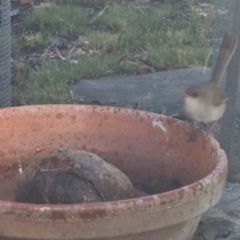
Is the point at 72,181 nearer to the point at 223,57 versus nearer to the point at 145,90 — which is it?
the point at 223,57

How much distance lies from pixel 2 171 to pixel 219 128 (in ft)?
4.83

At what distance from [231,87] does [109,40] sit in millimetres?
2012

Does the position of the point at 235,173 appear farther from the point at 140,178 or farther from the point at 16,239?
the point at 16,239

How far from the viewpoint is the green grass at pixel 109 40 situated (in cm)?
505

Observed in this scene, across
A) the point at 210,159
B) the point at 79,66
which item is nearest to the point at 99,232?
the point at 210,159

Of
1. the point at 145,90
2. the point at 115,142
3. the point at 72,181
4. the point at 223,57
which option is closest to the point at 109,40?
the point at 145,90

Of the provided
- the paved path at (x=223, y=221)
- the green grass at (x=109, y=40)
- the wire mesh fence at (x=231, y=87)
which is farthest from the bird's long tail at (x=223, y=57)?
the green grass at (x=109, y=40)

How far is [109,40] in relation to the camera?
18.8 ft

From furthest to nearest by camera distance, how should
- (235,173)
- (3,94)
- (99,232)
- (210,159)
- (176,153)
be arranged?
(3,94), (235,173), (176,153), (210,159), (99,232)

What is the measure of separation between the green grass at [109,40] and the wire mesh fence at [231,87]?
112 cm

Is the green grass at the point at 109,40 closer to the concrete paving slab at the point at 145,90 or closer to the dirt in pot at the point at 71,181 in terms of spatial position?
the concrete paving slab at the point at 145,90

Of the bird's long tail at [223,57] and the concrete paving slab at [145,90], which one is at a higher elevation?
the bird's long tail at [223,57]

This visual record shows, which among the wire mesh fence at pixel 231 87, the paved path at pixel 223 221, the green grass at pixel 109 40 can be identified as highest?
the wire mesh fence at pixel 231 87

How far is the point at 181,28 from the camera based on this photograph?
609 centimetres
